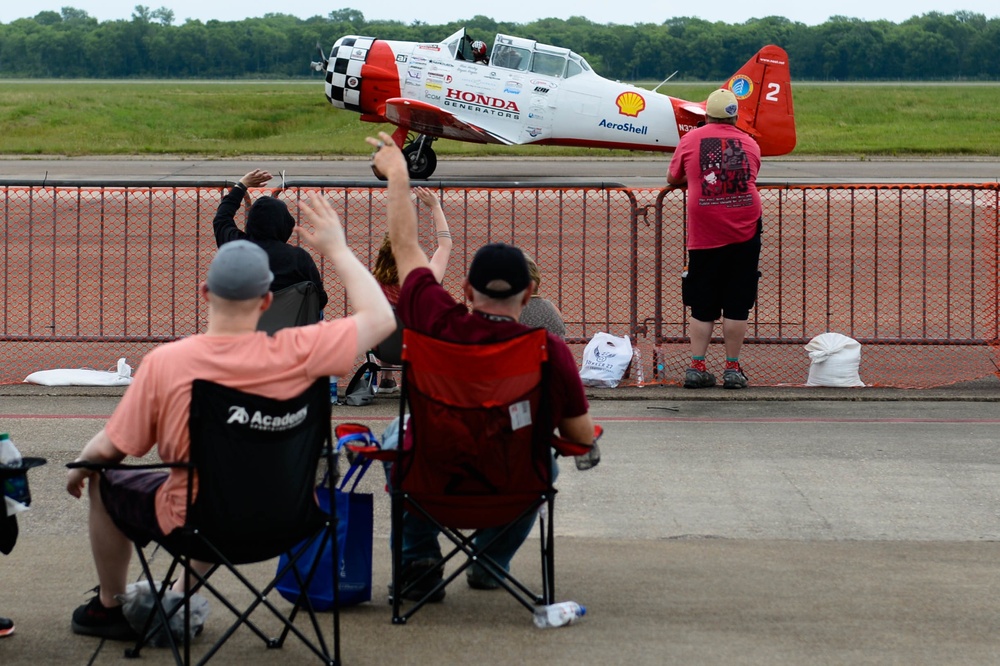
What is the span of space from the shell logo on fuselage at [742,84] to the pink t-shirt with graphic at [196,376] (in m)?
19.3

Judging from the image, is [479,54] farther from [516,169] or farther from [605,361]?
[605,361]

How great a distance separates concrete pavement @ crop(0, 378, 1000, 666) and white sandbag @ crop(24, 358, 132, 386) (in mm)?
465

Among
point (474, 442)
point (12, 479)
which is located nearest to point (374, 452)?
point (474, 442)

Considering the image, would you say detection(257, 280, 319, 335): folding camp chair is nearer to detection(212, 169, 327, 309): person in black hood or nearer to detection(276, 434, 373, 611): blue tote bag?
detection(212, 169, 327, 309): person in black hood

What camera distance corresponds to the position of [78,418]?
771cm

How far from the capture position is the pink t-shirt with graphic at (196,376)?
3.74 meters

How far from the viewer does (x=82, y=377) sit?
8680 mm

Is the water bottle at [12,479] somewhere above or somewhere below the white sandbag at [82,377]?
above

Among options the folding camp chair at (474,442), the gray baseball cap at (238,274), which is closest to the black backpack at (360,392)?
the folding camp chair at (474,442)

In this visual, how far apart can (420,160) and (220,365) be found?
1927 centimetres

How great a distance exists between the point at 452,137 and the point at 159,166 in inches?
306

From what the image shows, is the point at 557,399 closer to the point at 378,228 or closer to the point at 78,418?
the point at 78,418

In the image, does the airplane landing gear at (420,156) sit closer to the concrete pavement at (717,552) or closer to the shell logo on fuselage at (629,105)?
the shell logo on fuselage at (629,105)

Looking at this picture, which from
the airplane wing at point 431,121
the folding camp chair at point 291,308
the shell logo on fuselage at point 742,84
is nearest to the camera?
the folding camp chair at point 291,308
